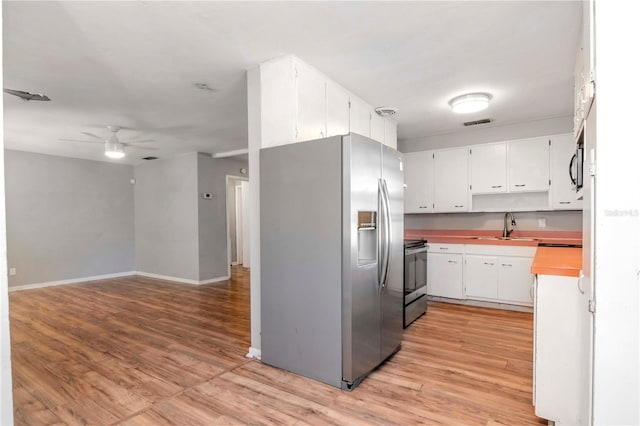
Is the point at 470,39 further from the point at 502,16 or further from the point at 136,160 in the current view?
the point at 136,160

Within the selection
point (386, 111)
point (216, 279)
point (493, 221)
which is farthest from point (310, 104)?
point (216, 279)

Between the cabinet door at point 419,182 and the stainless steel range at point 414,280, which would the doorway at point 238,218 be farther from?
the stainless steel range at point 414,280

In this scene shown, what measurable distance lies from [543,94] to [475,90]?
2.63ft

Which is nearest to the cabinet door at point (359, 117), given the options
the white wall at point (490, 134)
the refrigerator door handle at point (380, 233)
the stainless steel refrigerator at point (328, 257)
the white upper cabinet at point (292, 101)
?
the white upper cabinet at point (292, 101)

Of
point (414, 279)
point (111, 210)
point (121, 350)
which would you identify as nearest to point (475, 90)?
point (414, 279)

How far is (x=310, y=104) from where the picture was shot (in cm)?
294

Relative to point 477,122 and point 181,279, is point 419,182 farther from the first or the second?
point 181,279

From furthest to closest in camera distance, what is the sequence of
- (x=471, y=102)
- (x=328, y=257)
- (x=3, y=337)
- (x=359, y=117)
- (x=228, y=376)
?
(x=359, y=117) → (x=471, y=102) → (x=228, y=376) → (x=328, y=257) → (x=3, y=337)

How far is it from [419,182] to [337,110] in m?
2.46

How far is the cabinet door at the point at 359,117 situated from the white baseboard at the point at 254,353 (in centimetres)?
241

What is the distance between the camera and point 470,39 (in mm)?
2475

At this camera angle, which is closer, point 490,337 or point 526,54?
point 526,54

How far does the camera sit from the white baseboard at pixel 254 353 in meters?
2.86
